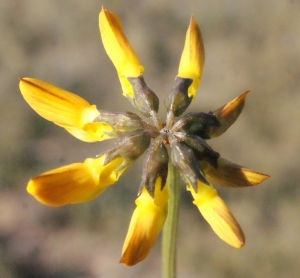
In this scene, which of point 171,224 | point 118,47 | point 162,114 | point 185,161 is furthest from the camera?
point 162,114

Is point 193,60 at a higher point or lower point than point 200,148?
higher

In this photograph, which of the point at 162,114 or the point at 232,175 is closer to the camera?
the point at 232,175

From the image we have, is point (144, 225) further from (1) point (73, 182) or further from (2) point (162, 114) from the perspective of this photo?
(2) point (162, 114)

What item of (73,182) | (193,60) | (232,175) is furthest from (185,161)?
(193,60)

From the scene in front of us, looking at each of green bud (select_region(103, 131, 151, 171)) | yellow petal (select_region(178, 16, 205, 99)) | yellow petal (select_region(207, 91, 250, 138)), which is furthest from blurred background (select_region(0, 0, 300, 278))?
green bud (select_region(103, 131, 151, 171))

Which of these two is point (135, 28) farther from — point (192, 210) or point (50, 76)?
point (192, 210)

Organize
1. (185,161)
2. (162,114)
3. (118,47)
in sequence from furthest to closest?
(162,114) < (118,47) < (185,161)

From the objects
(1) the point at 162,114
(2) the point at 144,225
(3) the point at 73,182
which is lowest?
(2) the point at 144,225

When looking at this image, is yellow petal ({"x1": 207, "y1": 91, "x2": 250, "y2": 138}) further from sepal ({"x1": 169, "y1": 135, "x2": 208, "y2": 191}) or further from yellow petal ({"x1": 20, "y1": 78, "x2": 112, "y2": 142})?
yellow petal ({"x1": 20, "y1": 78, "x2": 112, "y2": 142})
